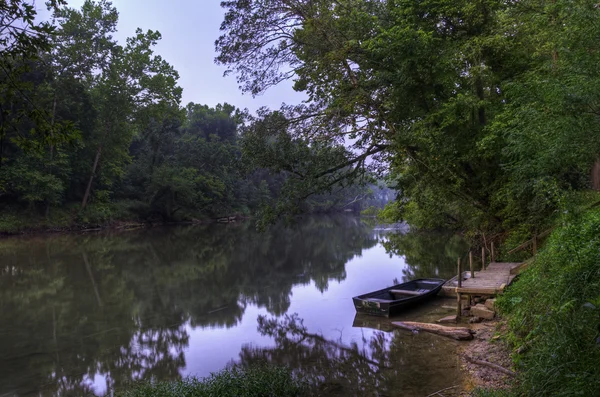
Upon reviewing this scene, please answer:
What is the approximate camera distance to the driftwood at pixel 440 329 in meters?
9.03

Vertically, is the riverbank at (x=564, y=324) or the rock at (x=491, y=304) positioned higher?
the riverbank at (x=564, y=324)

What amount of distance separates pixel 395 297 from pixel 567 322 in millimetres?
8681

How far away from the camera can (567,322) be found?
15.1 ft

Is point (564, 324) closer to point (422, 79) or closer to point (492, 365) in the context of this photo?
point (492, 365)

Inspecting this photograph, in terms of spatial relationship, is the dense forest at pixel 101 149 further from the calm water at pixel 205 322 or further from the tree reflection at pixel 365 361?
the tree reflection at pixel 365 361

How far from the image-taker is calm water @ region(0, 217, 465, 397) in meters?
7.93

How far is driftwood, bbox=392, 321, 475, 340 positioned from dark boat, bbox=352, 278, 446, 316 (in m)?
0.68

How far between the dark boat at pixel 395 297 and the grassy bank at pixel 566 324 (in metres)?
4.89

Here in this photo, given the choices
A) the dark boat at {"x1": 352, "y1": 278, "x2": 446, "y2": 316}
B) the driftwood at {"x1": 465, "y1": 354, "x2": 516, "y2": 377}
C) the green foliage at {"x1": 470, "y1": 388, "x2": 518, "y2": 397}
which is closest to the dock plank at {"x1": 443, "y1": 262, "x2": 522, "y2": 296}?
the dark boat at {"x1": 352, "y1": 278, "x2": 446, "y2": 316}

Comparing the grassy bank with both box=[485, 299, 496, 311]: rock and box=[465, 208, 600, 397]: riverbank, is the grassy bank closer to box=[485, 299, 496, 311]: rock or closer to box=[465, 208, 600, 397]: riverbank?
box=[465, 208, 600, 397]: riverbank

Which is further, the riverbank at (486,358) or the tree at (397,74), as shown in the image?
the tree at (397,74)

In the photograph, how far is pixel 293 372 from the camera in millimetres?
8047

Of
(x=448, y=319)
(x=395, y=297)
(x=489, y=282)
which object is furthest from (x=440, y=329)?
(x=395, y=297)

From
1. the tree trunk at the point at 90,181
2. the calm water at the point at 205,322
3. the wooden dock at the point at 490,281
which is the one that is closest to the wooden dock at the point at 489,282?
the wooden dock at the point at 490,281
